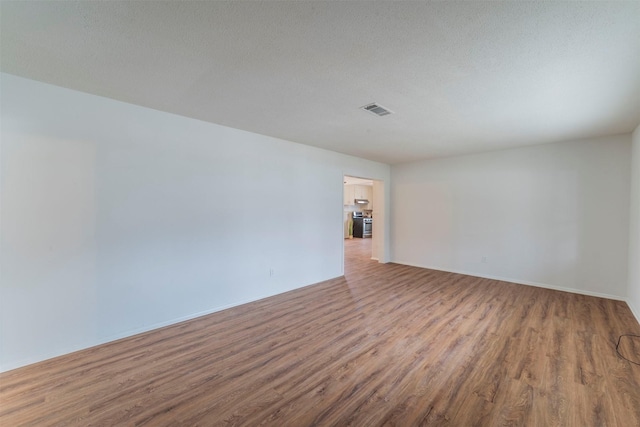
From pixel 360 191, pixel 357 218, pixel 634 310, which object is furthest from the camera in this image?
pixel 360 191

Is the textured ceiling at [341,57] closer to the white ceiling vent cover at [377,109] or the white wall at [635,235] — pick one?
the white ceiling vent cover at [377,109]

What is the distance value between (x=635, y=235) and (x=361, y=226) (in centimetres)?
828

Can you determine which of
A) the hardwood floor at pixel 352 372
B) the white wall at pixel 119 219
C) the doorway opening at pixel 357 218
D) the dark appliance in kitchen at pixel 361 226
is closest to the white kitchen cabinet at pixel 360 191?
the doorway opening at pixel 357 218

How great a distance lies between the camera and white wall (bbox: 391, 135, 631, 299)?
3.84m

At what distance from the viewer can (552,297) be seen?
391 centimetres

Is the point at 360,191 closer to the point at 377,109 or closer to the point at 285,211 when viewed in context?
the point at 285,211

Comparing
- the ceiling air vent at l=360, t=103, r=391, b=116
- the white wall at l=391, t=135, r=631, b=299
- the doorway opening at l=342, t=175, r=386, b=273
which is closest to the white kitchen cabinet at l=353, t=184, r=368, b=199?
the doorway opening at l=342, t=175, r=386, b=273

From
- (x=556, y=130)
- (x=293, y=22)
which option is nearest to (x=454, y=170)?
(x=556, y=130)

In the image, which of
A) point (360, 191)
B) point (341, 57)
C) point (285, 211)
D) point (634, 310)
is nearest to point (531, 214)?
point (634, 310)

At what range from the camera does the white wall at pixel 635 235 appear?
3.17 meters

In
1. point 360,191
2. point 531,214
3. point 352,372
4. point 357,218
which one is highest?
point 360,191

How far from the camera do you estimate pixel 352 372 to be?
2127mm

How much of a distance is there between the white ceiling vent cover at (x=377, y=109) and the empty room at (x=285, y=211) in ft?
0.10

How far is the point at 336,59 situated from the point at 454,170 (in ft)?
14.7
